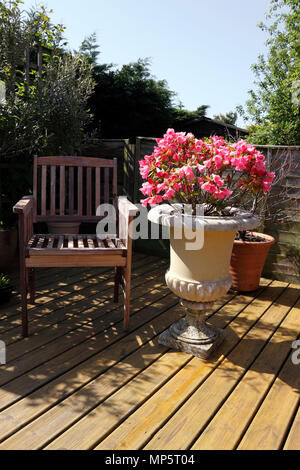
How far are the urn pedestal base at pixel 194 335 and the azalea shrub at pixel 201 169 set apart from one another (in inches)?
21.0

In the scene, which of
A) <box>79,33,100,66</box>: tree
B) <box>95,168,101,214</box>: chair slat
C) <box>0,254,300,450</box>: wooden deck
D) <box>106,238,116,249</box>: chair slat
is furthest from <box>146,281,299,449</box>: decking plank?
<box>79,33,100,66</box>: tree

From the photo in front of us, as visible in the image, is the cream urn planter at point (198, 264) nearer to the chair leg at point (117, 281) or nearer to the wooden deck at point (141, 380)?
the wooden deck at point (141, 380)

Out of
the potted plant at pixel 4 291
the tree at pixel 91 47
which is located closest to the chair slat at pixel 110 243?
the potted plant at pixel 4 291

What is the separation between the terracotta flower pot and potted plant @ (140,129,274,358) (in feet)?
2.97

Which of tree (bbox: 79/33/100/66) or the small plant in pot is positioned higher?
tree (bbox: 79/33/100/66)

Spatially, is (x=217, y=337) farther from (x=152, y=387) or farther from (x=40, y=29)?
(x=40, y=29)

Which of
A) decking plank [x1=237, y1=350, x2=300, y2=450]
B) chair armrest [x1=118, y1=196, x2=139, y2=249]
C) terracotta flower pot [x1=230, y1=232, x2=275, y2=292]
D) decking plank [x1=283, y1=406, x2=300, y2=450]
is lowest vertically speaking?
decking plank [x1=283, y1=406, x2=300, y2=450]

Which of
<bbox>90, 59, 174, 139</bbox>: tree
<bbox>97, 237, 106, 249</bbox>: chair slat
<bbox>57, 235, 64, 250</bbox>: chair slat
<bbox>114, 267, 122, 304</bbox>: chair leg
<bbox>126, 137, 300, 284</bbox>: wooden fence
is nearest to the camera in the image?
<bbox>57, 235, 64, 250</bbox>: chair slat

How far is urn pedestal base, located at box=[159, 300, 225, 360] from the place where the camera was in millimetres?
2257

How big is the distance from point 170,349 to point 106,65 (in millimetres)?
7724

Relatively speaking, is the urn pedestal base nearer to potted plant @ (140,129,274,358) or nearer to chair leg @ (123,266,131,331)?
potted plant @ (140,129,274,358)

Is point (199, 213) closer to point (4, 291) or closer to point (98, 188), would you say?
point (98, 188)

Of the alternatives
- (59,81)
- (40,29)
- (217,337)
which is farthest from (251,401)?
(40,29)

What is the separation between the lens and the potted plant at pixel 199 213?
2061 millimetres
